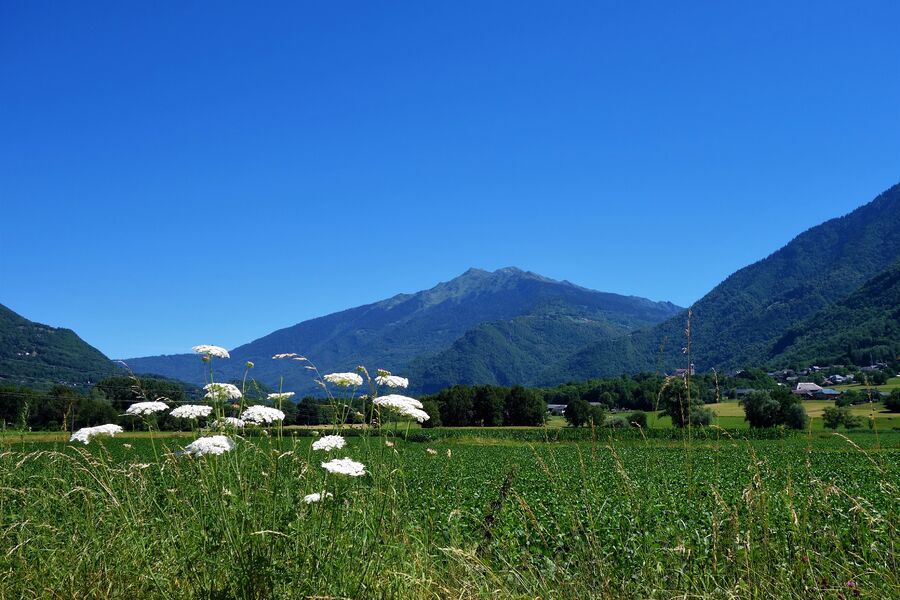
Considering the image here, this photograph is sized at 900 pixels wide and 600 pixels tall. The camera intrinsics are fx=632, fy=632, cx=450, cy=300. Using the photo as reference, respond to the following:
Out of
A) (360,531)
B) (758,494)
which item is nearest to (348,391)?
(360,531)

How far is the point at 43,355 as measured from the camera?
17438cm

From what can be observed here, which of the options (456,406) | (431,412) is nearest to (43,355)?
(456,406)

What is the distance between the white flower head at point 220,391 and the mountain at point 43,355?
166294 millimetres

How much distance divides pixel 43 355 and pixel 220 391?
20297 cm

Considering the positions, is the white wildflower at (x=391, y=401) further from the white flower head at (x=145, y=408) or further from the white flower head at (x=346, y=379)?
the white flower head at (x=145, y=408)

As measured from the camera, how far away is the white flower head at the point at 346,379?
4.74 meters

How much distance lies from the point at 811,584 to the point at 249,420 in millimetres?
4018

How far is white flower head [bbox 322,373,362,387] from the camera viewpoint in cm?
474

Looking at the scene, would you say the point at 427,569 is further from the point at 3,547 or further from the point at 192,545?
the point at 3,547

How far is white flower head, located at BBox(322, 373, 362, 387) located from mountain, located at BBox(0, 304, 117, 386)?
167m

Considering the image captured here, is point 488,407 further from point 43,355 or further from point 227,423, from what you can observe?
point 43,355

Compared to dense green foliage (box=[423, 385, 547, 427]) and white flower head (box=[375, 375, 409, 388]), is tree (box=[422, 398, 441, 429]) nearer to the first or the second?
dense green foliage (box=[423, 385, 547, 427])

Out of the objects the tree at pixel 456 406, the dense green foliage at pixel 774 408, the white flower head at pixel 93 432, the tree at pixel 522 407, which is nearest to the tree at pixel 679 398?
the white flower head at pixel 93 432

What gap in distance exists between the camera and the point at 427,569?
4941mm
